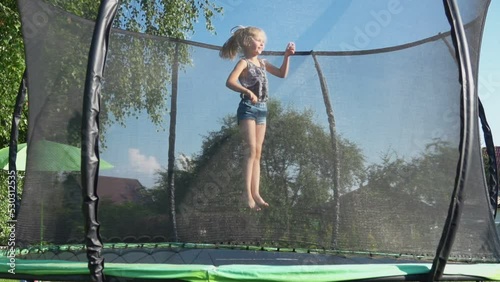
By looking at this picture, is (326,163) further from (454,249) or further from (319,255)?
(454,249)

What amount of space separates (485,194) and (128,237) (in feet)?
4.26

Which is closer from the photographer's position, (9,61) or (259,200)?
(259,200)

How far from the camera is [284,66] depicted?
2396mm

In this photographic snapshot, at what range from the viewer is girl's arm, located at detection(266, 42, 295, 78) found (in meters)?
2.33

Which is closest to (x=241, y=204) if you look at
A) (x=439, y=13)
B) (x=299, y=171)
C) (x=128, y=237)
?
(x=299, y=171)

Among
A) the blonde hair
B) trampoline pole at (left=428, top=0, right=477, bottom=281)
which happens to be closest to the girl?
the blonde hair

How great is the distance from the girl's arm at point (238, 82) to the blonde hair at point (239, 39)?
7 cm

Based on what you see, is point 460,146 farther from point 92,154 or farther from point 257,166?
point 92,154

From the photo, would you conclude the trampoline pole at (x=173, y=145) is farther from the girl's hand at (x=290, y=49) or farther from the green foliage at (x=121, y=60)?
→ the girl's hand at (x=290, y=49)

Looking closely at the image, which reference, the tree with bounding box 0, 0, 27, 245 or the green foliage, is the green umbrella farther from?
the tree with bounding box 0, 0, 27, 245

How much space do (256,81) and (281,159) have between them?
30 cm

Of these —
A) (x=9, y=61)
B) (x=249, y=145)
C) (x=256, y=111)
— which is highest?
(x=9, y=61)

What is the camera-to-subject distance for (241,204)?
215cm

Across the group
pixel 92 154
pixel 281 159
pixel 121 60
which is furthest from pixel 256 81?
pixel 92 154
